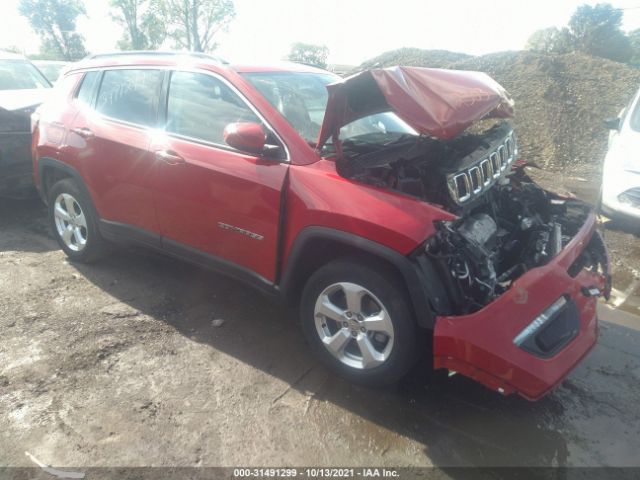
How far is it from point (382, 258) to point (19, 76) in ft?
23.3

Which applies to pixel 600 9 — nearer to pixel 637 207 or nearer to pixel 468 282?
pixel 637 207

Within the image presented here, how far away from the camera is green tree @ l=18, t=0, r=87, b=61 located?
4947cm

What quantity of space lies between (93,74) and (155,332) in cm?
237

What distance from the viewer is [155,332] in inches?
133

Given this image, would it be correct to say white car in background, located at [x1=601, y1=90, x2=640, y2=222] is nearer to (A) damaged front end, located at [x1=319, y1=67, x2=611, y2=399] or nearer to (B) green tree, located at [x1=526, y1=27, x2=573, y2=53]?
(A) damaged front end, located at [x1=319, y1=67, x2=611, y2=399]

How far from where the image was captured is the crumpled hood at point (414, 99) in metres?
2.46

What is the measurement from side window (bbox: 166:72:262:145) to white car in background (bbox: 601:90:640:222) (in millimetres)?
4219

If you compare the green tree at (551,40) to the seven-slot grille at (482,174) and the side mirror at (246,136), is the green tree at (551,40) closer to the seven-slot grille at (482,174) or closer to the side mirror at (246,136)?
the seven-slot grille at (482,174)

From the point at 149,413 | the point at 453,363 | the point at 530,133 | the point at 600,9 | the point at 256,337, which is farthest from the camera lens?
the point at 600,9

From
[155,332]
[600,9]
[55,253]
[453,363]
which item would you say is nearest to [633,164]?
[453,363]

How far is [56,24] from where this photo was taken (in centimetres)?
5025

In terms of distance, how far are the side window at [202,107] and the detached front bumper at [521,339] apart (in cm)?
178

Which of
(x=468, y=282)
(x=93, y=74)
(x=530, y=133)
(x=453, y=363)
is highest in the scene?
(x=93, y=74)

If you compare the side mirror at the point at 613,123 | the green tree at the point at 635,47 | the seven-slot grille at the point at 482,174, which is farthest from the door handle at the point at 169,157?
the green tree at the point at 635,47
